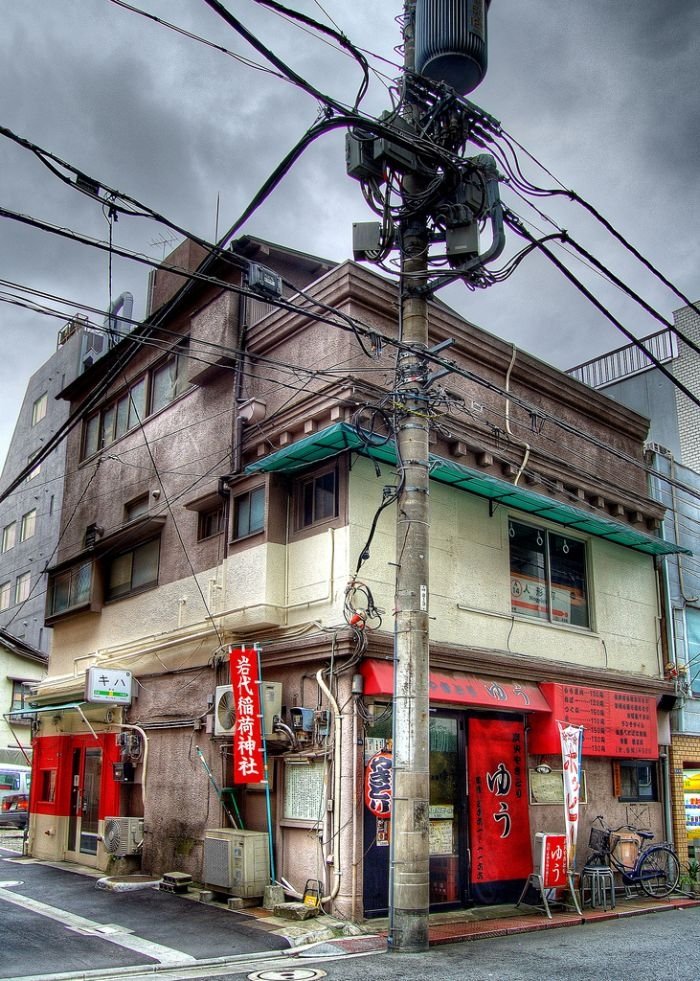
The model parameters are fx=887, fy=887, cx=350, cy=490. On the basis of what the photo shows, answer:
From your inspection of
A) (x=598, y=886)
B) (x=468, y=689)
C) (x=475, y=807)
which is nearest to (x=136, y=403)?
(x=468, y=689)

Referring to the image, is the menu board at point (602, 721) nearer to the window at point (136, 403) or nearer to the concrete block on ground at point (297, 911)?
the concrete block on ground at point (297, 911)

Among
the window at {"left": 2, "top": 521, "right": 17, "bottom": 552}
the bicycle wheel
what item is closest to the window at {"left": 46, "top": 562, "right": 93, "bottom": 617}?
the bicycle wheel

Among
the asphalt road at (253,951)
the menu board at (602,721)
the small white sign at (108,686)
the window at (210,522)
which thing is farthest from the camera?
the small white sign at (108,686)

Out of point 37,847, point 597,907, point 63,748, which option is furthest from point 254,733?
point 37,847

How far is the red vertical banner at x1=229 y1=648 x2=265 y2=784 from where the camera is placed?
12734mm

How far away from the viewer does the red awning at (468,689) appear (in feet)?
40.4

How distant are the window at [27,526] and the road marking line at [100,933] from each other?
2643cm

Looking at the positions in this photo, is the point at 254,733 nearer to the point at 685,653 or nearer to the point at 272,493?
the point at 272,493

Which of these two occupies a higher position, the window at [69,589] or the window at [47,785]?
the window at [69,589]

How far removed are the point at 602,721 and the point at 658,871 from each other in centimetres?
293

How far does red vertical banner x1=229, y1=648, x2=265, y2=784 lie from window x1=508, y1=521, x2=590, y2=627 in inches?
206

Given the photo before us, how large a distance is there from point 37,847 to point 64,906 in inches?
284

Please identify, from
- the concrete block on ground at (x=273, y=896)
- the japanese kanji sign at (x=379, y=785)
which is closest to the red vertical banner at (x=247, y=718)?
the concrete block on ground at (x=273, y=896)

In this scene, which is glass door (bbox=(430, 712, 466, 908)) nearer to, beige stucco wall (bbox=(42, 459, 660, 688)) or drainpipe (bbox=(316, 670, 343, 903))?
beige stucco wall (bbox=(42, 459, 660, 688))
